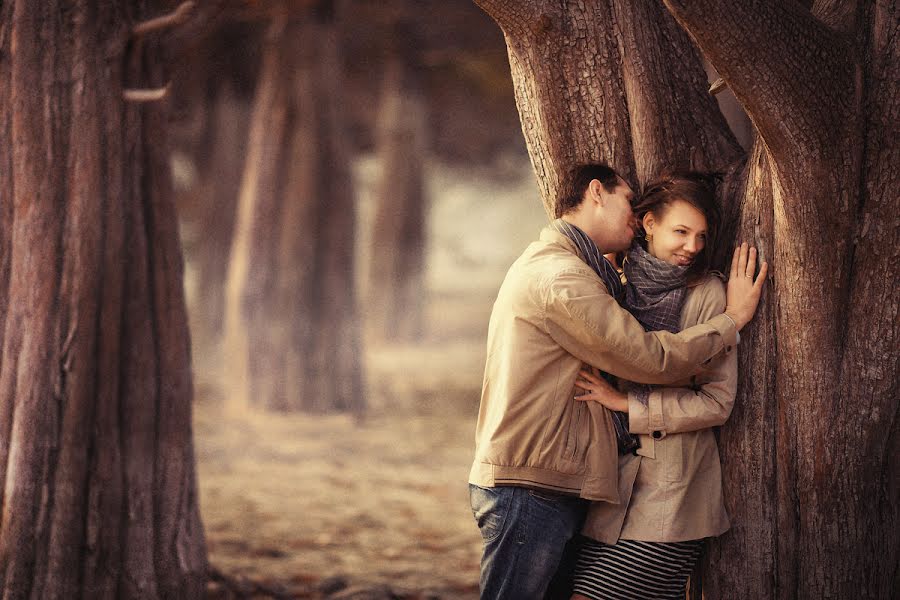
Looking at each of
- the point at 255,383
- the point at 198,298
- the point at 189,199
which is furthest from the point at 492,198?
the point at 255,383

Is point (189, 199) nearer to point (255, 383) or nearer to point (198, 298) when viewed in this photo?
point (198, 298)

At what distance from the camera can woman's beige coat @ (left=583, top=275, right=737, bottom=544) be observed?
3027 mm

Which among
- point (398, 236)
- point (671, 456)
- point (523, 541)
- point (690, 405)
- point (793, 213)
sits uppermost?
point (398, 236)

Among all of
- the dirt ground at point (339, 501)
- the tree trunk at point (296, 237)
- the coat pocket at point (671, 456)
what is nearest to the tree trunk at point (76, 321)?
the dirt ground at point (339, 501)

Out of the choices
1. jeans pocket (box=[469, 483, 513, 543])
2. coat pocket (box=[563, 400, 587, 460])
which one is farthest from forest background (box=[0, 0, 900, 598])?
jeans pocket (box=[469, 483, 513, 543])

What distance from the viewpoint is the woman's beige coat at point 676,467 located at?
3.03 m

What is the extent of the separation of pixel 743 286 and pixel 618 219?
48 centimetres

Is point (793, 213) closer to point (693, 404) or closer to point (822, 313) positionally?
point (822, 313)

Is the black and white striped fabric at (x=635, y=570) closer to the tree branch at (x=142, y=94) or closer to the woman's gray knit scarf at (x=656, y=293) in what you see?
the woman's gray knit scarf at (x=656, y=293)

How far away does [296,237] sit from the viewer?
32.8ft

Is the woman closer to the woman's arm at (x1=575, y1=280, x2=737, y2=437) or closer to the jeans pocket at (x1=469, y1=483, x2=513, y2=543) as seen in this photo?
the woman's arm at (x1=575, y1=280, x2=737, y2=437)

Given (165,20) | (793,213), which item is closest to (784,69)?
(793,213)

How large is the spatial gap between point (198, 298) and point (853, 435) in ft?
45.4

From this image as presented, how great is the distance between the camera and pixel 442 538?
6.08 m
